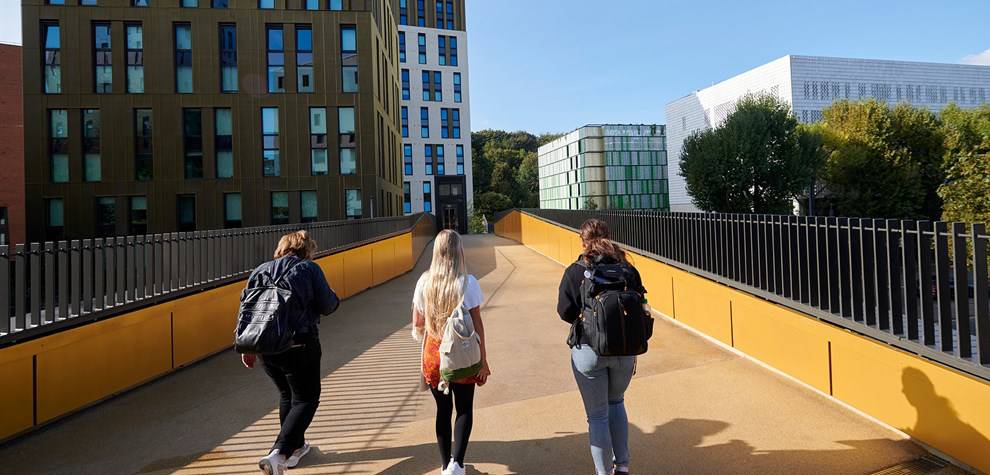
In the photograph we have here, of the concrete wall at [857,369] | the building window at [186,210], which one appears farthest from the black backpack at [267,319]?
the building window at [186,210]

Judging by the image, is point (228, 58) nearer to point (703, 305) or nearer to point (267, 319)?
point (703, 305)

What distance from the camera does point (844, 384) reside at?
184 inches

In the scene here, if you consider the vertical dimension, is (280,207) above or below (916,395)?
above

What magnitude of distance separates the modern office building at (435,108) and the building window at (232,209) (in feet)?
103

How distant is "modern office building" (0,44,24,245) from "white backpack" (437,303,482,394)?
2438cm

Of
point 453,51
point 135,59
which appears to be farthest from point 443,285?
point 453,51

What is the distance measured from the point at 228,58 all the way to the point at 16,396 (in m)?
23.8

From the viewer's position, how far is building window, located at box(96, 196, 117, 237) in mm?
23984

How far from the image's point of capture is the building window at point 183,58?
24250 mm

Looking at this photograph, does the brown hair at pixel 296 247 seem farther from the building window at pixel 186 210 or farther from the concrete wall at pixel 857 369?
the building window at pixel 186 210

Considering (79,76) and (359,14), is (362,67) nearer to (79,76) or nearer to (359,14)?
(359,14)

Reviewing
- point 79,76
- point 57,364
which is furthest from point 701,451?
point 79,76

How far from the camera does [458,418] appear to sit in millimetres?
3457

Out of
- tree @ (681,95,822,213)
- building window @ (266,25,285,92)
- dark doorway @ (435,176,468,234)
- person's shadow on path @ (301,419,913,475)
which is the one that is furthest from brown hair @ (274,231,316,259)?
dark doorway @ (435,176,468,234)
